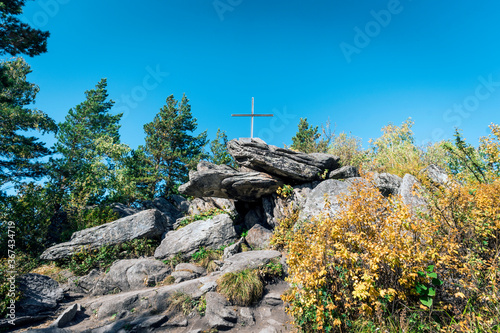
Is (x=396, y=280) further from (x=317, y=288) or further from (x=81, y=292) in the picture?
(x=81, y=292)

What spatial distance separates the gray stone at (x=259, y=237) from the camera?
34.7ft

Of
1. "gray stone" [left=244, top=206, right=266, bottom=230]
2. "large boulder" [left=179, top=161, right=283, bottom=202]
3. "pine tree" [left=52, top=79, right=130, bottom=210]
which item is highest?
"pine tree" [left=52, top=79, right=130, bottom=210]

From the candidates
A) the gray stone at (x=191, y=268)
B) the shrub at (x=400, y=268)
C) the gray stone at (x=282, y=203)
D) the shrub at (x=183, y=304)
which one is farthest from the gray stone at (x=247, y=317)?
the gray stone at (x=282, y=203)

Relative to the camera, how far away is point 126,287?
884cm

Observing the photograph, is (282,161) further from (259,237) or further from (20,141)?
(20,141)

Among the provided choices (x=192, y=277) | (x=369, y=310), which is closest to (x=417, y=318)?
(x=369, y=310)

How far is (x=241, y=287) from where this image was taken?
6.54m

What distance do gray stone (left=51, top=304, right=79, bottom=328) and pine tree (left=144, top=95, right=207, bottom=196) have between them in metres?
14.0

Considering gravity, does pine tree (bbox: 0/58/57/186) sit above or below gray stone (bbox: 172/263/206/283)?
above

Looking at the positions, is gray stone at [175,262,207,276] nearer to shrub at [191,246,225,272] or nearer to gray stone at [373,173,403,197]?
shrub at [191,246,225,272]

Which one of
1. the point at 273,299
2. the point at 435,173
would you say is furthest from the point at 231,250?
the point at 435,173

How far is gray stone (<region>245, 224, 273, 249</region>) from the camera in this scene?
1059 centimetres

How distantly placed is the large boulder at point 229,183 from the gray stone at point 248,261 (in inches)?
150

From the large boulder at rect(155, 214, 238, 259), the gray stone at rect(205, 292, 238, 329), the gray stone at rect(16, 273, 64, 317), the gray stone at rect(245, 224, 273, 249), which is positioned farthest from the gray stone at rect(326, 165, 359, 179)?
the gray stone at rect(16, 273, 64, 317)
